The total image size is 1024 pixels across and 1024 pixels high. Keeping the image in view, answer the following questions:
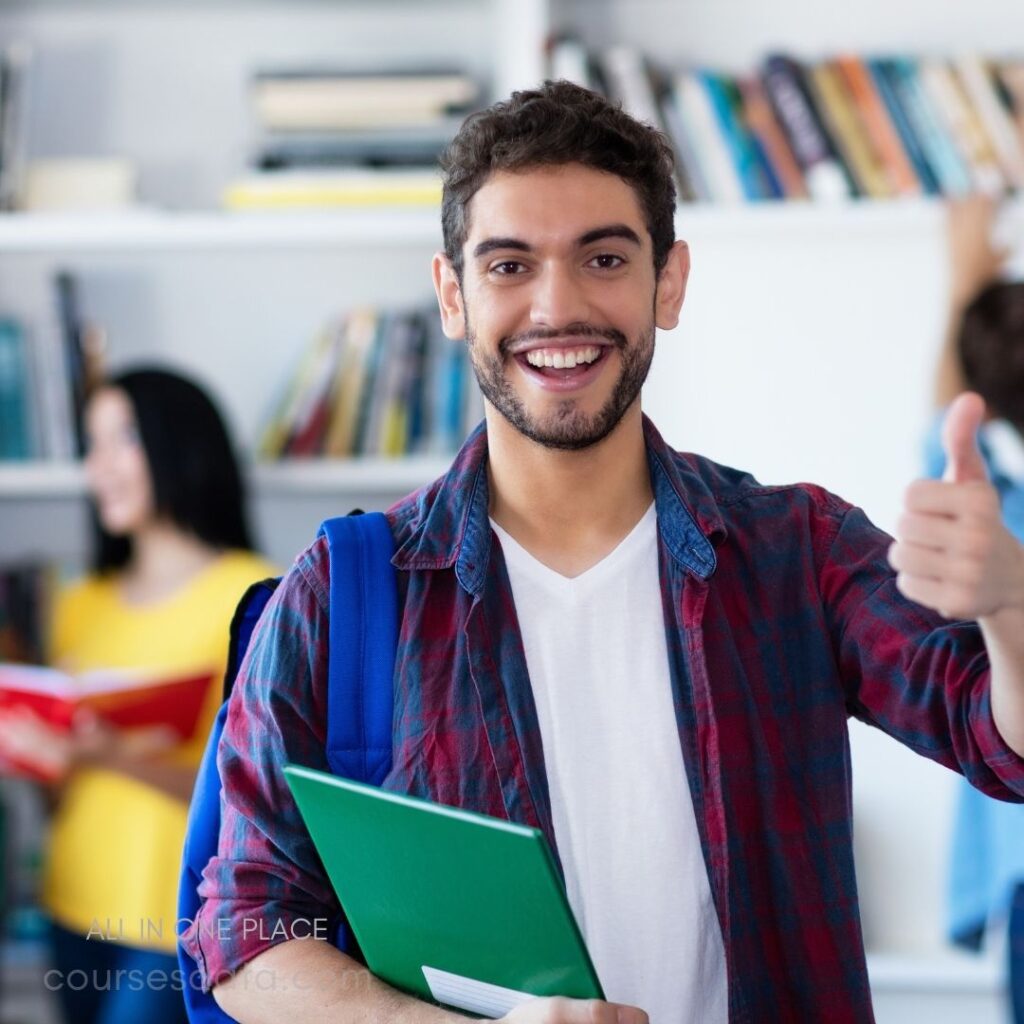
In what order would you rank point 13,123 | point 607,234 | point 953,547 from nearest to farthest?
point 953,547 < point 607,234 < point 13,123

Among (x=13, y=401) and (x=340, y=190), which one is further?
(x=13, y=401)

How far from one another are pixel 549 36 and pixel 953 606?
1757 millimetres

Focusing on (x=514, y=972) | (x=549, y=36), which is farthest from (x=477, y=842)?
(x=549, y=36)

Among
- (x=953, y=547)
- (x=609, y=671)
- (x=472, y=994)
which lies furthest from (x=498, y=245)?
(x=472, y=994)

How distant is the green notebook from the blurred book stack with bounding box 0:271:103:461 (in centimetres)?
166

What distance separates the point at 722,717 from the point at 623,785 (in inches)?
3.7

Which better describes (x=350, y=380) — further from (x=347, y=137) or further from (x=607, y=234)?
(x=607, y=234)

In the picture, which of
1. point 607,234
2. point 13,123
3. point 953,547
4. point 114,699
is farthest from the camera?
point 13,123

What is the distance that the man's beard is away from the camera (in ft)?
4.09

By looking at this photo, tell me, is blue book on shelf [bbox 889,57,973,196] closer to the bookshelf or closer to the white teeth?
the bookshelf

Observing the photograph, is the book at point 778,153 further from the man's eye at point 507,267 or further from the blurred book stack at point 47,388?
the man's eye at point 507,267

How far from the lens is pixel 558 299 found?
48.4 inches

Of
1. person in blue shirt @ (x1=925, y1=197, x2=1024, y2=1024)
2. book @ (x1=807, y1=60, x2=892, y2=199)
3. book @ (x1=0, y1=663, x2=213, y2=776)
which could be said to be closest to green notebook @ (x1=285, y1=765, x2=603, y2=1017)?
book @ (x1=0, y1=663, x2=213, y2=776)

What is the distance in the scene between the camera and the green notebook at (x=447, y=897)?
944mm
